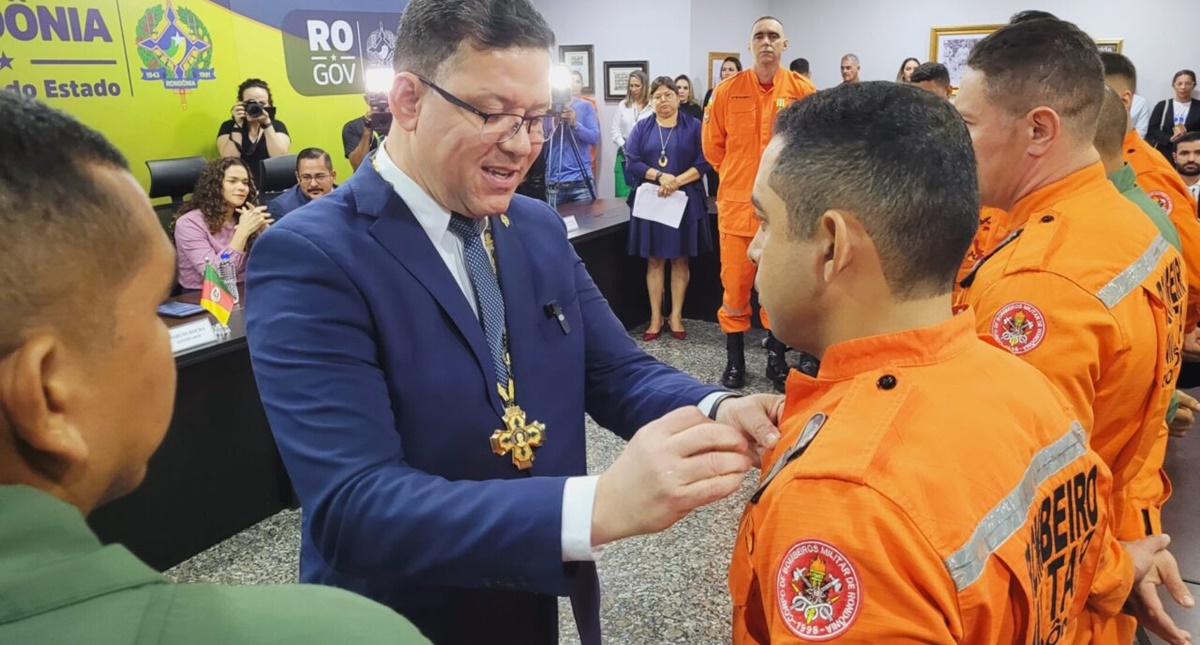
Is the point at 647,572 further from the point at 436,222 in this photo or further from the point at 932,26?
the point at 932,26

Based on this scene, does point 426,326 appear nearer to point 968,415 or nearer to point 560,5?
point 968,415

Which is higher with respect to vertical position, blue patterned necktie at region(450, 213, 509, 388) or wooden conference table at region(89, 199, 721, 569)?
blue patterned necktie at region(450, 213, 509, 388)

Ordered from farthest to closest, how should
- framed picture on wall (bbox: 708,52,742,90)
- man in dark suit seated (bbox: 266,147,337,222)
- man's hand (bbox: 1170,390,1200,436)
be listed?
framed picture on wall (bbox: 708,52,742,90) < man in dark suit seated (bbox: 266,147,337,222) < man's hand (bbox: 1170,390,1200,436)

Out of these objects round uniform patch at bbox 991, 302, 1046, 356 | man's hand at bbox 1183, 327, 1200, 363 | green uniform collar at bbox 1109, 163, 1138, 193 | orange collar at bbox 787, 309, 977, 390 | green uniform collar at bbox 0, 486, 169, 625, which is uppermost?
green uniform collar at bbox 1109, 163, 1138, 193

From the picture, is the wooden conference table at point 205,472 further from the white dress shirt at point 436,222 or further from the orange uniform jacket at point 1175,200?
the orange uniform jacket at point 1175,200

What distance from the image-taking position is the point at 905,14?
9.48 m

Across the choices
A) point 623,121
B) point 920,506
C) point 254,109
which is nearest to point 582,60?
point 623,121

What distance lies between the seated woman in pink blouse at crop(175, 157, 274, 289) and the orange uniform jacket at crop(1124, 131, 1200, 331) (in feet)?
11.6

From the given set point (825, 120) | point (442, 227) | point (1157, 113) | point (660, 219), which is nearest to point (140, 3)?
point (660, 219)

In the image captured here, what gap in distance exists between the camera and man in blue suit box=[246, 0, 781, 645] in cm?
95

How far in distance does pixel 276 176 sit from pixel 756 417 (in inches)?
163

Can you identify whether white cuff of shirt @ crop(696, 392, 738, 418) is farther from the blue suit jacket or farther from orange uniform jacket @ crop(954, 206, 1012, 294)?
orange uniform jacket @ crop(954, 206, 1012, 294)

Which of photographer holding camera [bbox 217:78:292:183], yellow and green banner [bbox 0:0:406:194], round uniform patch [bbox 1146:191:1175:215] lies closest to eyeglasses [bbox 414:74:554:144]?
round uniform patch [bbox 1146:191:1175:215]

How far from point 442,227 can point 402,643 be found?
0.80m
